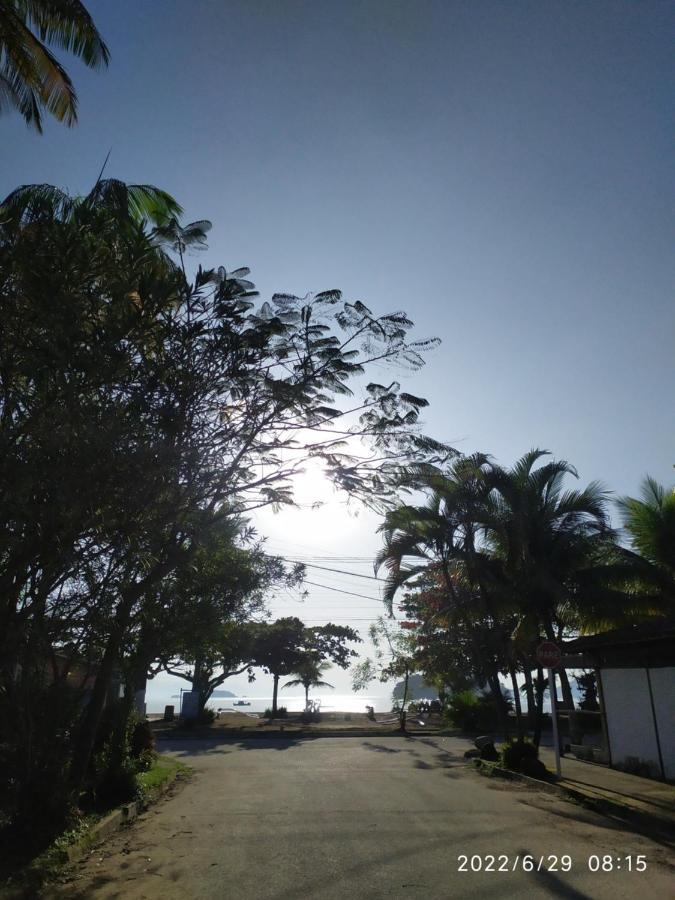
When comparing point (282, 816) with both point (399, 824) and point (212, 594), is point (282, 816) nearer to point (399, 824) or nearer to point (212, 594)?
point (399, 824)

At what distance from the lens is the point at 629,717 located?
15.6 metres

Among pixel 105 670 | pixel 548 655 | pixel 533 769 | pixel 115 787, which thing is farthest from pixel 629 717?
pixel 105 670

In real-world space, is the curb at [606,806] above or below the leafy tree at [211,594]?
below

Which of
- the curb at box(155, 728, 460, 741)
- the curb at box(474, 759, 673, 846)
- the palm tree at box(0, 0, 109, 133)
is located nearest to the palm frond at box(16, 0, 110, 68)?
the palm tree at box(0, 0, 109, 133)

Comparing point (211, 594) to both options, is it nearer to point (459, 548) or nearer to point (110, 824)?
point (110, 824)

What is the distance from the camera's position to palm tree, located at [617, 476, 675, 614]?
17797mm

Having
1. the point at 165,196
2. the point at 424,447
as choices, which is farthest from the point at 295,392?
the point at 165,196

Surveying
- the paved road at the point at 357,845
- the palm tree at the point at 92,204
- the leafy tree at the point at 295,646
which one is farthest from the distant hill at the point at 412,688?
the palm tree at the point at 92,204

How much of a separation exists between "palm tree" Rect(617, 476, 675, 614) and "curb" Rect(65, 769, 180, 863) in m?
13.1

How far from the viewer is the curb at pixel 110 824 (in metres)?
7.82

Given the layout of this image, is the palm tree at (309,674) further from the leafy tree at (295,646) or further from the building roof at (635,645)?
the building roof at (635,645)

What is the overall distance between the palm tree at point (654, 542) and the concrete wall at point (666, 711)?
143 inches

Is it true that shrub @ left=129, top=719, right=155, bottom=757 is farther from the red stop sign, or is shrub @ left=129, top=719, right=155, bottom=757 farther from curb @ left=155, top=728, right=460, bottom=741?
curb @ left=155, top=728, right=460, bottom=741

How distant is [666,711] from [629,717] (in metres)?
1.58
